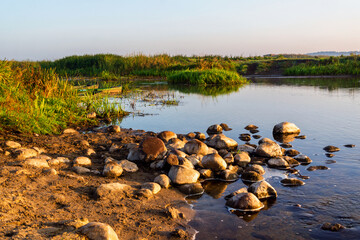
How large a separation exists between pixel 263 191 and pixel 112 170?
2178 mm

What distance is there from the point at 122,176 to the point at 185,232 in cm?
183

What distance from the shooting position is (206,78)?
22.4 metres

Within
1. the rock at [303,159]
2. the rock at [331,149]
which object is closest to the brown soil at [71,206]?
the rock at [303,159]

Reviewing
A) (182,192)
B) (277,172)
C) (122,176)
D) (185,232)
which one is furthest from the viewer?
(277,172)

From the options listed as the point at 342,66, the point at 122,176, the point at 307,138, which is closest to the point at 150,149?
the point at 122,176

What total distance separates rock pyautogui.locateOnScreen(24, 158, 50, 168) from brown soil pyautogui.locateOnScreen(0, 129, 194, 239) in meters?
0.11

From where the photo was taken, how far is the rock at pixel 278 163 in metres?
5.74

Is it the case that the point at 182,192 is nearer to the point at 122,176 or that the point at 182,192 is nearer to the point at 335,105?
the point at 122,176

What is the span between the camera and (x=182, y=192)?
183 inches

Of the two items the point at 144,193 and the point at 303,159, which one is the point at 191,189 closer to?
the point at 144,193

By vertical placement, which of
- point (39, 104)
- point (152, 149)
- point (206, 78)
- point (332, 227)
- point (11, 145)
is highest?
point (206, 78)

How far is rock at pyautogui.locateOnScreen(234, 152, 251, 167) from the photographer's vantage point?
5852mm

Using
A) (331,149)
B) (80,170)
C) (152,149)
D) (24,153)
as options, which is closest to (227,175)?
(152,149)

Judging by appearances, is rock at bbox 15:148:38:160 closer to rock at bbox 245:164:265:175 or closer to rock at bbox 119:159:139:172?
rock at bbox 119:159:139:172
